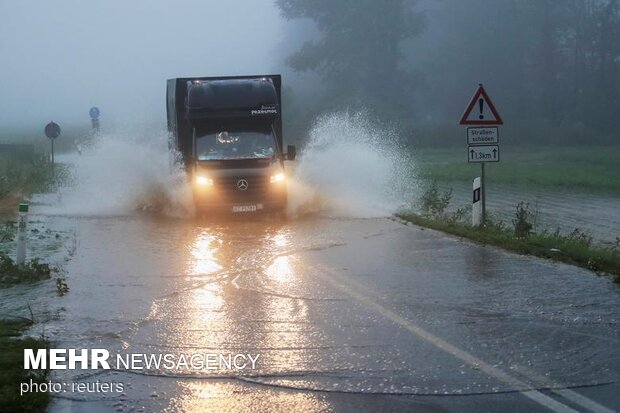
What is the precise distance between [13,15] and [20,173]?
2978 centimetres

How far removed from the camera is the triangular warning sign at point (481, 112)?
56.5ft

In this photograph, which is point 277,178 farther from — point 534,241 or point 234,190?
point 534,241

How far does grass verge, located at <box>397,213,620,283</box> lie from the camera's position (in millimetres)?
13117

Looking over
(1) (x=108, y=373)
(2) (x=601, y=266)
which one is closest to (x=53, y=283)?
(1) (x=108, y=373)

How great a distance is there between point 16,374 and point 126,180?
18.1 meters

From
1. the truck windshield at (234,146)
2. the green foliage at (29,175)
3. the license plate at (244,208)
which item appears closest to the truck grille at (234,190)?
the license plate at (244,208)

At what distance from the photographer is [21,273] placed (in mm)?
12312

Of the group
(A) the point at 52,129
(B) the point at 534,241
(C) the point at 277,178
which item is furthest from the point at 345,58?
(B) the point at 534,241

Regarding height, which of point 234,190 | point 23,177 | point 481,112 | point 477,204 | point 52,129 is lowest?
point 477,204

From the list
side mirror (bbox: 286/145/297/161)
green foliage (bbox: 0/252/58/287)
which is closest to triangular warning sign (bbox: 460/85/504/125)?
side mirror (bbox: 286/145/297/161)

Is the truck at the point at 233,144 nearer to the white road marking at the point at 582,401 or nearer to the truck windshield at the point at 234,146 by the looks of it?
the truck windshield at the point at 234,146

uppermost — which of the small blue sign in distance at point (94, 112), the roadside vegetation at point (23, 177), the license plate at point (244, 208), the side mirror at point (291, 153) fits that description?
the small blue sign in distance at point (94, 112)

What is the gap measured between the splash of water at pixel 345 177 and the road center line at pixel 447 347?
395 inches

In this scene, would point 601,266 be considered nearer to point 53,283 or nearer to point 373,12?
point 53,283
